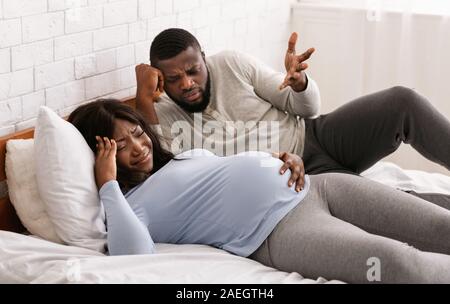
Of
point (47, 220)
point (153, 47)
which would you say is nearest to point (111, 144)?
point (47, 220)

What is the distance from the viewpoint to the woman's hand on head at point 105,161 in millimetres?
1772

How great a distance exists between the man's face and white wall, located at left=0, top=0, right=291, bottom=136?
0.17 m

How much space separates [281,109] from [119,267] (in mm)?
1098

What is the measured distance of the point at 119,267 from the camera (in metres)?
1.56

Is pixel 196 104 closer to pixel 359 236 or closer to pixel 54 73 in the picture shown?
pixel 54 73

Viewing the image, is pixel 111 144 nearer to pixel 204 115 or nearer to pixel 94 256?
pixel 94 256

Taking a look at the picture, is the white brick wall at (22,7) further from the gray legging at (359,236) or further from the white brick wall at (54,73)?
the gray legging at (359,236)

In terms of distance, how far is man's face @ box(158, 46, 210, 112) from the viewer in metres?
2.32

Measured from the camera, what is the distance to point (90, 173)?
1.80 meters

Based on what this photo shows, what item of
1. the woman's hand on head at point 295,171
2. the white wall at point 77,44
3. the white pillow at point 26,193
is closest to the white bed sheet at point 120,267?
the white pillow at point 26,193

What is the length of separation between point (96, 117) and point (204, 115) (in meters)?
0.62

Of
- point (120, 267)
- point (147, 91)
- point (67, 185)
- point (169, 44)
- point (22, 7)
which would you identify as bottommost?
point (120, 267)

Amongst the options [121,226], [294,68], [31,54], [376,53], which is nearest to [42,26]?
[31,54]

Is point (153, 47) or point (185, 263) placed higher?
point (153, 47)
